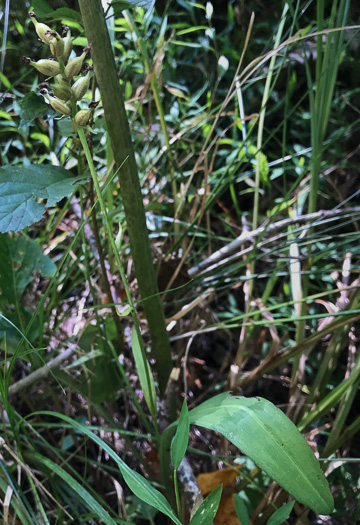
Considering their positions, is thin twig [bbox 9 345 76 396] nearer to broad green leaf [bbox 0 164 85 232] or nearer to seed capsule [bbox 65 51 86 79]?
broad green leaf [bbox 0 164 85 232]

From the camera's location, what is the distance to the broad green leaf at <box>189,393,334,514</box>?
40 cm

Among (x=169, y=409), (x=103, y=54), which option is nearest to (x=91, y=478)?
(x=169, y=409)

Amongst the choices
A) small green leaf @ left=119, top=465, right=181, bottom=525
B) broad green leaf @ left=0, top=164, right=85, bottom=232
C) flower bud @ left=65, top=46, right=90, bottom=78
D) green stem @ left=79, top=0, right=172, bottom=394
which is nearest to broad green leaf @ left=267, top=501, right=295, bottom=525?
small green leaf @ left=119, top=465, right=181, bottom=525

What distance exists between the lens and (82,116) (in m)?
0.49

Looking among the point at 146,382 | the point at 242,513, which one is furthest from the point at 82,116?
the point at 242,513

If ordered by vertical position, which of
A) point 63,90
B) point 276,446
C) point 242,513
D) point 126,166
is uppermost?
point 63,90

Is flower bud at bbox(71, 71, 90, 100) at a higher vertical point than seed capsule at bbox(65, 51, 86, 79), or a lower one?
lower

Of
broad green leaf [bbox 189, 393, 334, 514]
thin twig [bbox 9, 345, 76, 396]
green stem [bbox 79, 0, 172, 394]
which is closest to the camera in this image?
broad green leaf [bbox 189, 393, 334, 514]

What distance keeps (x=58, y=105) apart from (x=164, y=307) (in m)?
0.45

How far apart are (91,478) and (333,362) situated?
18.2 inches

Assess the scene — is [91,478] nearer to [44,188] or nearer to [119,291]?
[119,291]

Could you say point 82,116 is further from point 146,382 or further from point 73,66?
point 146,382

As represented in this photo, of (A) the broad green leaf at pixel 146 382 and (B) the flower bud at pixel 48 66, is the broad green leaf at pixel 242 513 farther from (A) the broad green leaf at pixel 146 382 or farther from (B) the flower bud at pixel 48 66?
(B) the flower bud at pixel 48 66

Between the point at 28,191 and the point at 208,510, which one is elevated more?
the point at 28,191
